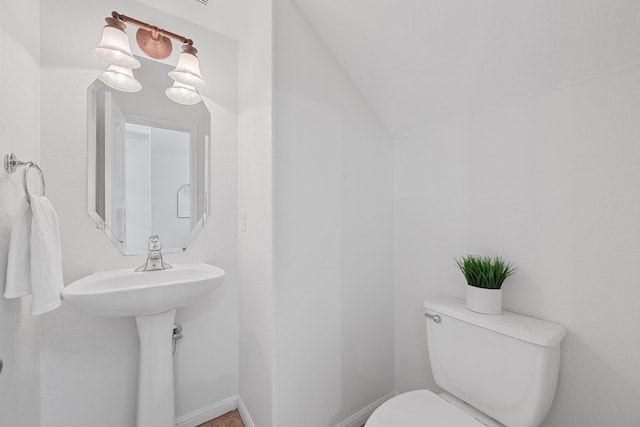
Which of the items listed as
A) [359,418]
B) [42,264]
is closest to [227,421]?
[359,418]

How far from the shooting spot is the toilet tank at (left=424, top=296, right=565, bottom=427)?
831 millimetres

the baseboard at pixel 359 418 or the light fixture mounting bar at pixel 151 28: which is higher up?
the light fixture mounting bar at pixel 151 28

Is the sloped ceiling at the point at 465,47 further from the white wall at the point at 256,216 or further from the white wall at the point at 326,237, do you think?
the white wall at the point at 256,216

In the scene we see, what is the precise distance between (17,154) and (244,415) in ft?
5.05

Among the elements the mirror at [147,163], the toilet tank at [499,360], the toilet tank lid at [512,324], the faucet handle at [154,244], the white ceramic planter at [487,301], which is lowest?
the toilet tank at [499,360]

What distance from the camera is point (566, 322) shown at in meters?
0.92

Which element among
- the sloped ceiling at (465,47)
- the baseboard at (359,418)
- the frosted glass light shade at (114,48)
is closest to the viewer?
the sloped ceiling at (465,47)

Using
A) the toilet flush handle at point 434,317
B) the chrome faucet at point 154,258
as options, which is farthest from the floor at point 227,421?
the toilet flush handle at point 434,317

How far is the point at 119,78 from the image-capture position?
117 cm

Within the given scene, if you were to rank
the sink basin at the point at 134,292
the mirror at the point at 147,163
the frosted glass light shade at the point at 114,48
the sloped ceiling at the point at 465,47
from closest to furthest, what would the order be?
the sloped ceiling at the point at 465,47
the sink basin at the point at 134,292
the frosted glass light shade at the point at 114,48
the mirror at the point at 147,163

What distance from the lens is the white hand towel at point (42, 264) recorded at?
84 centimetres

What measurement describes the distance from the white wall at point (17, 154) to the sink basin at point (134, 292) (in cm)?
20

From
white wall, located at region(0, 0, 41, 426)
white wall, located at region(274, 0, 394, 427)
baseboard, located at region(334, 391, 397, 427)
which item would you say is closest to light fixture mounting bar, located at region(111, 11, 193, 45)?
white wall, located at region(0, 0, 41, 426)

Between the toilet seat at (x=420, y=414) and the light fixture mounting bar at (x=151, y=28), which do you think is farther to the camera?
the light fixture mounting bar at (x=151, y=28)
